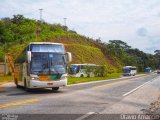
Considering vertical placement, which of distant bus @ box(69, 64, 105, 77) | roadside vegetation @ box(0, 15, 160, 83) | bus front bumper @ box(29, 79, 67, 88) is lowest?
bus front bumper @ box(29, 79, 67, 88)

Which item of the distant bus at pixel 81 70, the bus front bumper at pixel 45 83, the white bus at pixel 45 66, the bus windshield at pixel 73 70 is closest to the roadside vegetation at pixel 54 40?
the distant bus at pixel 81 70

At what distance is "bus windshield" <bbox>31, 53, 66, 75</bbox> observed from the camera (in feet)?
74.7

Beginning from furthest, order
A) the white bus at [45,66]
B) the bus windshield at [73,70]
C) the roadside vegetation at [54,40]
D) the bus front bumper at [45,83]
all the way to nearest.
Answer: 1. the roadside vegetation at [54,40]
2. the bus windshield at [73,70]
3. the white bus at [45,66]
4. the bus front bumper at [45,83]

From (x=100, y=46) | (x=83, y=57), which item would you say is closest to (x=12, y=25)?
(x=83, y=57)

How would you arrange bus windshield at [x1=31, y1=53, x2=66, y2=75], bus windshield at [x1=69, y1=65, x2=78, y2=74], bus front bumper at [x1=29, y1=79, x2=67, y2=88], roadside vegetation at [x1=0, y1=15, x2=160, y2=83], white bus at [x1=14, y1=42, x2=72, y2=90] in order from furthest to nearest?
roadside vegetation at [x1=0, y1=15, x2=160, y2=83] → bus windshield at [x1=69, y1=65, x2=78, y2=74] → bus windshield at [x1=31, y1=53, x2=66, y2=75] → white bus at [x1=14, y1=42, x2=72, y2=90] → bus front bumper at [x1=29, y1=79, x2=67, y2=88]

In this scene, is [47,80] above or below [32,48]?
below

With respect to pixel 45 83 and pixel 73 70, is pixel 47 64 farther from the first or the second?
pixel 73 70

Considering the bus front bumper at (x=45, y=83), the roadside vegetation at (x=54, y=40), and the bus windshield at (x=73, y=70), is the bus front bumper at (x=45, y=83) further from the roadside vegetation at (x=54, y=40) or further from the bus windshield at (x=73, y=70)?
the bus windshield at (x=73, y=70)

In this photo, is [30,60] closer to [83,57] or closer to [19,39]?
[19,39]

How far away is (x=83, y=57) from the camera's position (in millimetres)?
85250

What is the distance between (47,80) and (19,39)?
54.8 m

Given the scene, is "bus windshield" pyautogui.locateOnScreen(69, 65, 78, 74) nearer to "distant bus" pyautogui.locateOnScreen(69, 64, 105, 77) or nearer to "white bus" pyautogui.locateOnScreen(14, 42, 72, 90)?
"distant bus" pyautogui.locateOnScreen(69, 64, 105, 77)

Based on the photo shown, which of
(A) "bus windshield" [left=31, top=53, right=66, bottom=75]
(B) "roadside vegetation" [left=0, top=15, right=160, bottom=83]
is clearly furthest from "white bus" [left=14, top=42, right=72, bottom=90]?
(B) "roadside vegetation" [left=0, top=15, right=160, bottom=83]

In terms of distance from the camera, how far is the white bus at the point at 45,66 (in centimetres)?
2258
